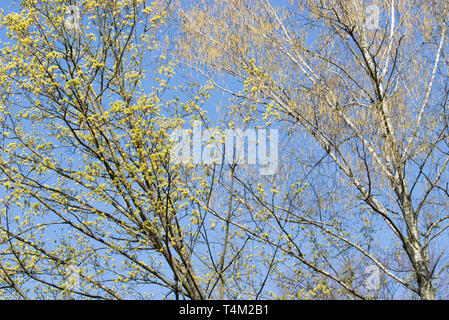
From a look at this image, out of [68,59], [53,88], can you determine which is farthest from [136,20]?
[53,88]

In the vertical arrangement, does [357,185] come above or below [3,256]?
above

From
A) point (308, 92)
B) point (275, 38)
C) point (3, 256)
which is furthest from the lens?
point (275, 38)

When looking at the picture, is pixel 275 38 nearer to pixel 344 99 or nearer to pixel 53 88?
pixel 344 99

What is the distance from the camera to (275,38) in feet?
24.5

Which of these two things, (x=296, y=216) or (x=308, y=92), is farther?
(x=308, y=92)

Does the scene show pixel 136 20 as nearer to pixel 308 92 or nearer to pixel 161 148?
pixel 161 148

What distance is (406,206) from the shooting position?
6117mm

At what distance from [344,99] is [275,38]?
157 centimetres

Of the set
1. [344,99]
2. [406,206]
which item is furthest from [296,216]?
[344,99]

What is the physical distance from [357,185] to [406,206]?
2.34ft

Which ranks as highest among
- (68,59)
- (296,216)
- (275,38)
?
→ (275,38)
